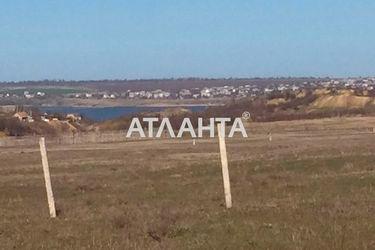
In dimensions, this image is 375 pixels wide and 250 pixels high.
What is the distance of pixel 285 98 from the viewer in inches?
6491

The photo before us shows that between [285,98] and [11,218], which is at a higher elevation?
[11,218]

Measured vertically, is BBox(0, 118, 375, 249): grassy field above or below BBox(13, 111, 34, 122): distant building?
above

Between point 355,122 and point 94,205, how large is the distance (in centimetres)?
8399

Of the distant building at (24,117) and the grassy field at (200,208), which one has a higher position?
the grassy field at (200,208)

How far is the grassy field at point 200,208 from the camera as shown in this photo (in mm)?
12922

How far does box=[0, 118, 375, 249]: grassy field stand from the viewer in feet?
42.4

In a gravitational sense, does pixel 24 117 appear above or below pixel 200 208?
below

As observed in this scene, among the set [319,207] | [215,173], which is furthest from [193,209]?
[215,173]

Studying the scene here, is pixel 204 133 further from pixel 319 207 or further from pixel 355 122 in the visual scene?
pixel 319 207

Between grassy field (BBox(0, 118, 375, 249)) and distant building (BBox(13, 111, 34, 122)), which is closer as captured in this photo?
grassy field (BBox(0, 118, 375, 249))

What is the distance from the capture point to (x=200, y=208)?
1808 cm

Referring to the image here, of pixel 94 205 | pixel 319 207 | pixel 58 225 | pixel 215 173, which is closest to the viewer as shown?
pixel 58 225

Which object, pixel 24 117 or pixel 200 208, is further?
pixel 24 117

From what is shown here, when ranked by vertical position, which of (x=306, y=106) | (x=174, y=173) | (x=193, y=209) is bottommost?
(x=306, y=106)
